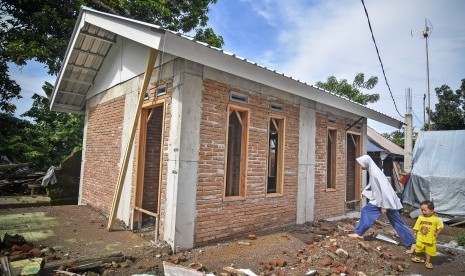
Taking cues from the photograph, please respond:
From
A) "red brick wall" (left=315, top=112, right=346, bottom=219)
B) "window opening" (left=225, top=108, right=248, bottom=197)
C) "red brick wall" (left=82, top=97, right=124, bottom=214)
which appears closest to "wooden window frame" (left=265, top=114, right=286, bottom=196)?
"window opening" (left=225, top=108, right=248, bottom=197)

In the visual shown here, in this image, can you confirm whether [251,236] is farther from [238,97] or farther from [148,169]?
[148,169]

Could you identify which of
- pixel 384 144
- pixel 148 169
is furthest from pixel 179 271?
pixel 384 144

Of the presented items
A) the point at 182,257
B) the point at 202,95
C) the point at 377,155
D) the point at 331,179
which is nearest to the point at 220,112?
the point at 202,95

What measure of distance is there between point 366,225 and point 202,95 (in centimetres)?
453

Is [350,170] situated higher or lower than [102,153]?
lower

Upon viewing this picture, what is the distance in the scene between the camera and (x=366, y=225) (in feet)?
19.8

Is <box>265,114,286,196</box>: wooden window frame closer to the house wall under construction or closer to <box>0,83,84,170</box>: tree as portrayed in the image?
the house wall under construction

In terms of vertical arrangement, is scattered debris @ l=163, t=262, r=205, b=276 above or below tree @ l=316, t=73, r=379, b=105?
below

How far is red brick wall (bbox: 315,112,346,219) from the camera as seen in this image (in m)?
8.15

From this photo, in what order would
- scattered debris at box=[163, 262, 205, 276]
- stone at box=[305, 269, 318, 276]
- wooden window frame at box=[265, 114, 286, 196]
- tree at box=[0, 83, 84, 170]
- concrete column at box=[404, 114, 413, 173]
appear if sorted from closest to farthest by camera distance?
scattered debris at box=[163, 262, 205, 276]
stone at box=[305, 269, 318, 276]
wooden window frame at box=[265, 114, 286, 196]
concrete column at box=[404, 114, 413, 173]
tree at box=[0, 83, 84, 170]

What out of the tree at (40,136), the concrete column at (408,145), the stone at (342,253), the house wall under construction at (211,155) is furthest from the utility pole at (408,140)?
the tree at (40,136)

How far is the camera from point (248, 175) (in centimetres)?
619

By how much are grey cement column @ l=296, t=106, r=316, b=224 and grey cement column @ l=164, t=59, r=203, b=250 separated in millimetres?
3455

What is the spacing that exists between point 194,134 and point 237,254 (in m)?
2.32
